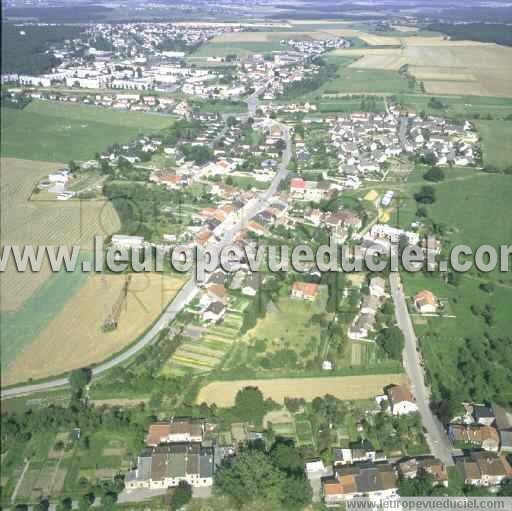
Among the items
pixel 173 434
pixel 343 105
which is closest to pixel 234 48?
pixel 343 105

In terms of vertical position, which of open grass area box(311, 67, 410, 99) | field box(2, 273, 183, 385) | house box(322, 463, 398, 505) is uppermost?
open grass area box(311, 67, 410, 99)

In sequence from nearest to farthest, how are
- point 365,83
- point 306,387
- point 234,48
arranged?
point 306,387 → point 365,83 → point 234,48

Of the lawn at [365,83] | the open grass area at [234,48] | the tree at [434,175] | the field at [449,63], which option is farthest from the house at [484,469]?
the open grass area at [234,48]

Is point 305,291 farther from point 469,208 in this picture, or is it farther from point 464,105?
point 464,105

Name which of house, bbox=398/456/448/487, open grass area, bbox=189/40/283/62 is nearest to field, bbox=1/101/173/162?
open grass area, bbox=189/40/283/62

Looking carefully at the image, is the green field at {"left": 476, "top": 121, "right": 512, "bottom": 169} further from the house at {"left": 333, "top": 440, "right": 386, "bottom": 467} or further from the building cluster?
the house at {"left": 333, "top": 440, "right": 386, "bottom": 467}

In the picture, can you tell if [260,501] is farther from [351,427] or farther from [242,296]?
[242,296]
